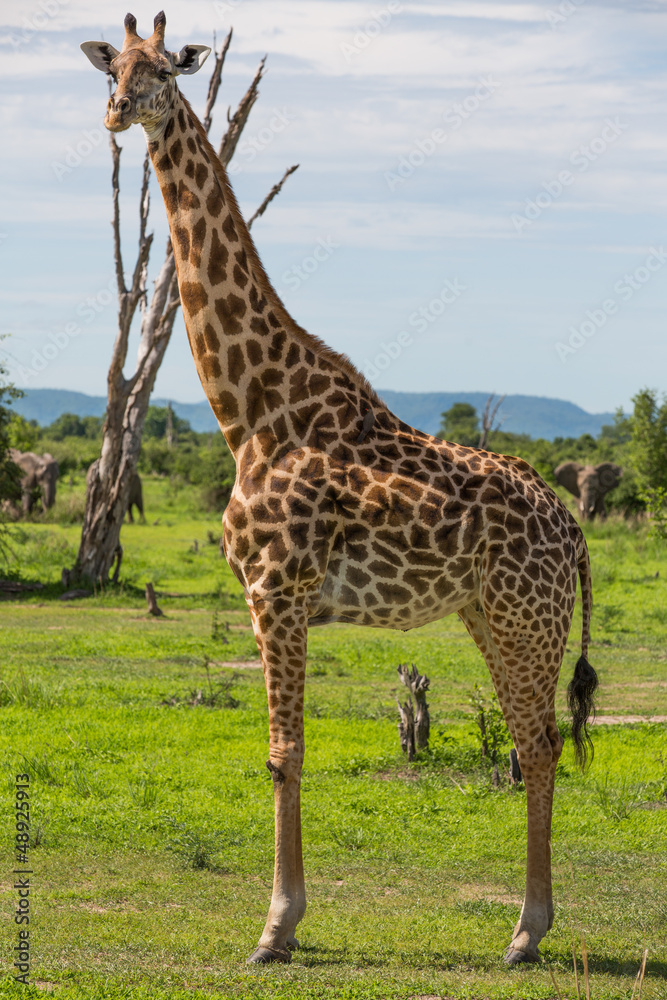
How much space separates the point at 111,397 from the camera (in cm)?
1912

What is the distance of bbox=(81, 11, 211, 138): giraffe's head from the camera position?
5324mm

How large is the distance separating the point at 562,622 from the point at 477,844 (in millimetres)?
2548

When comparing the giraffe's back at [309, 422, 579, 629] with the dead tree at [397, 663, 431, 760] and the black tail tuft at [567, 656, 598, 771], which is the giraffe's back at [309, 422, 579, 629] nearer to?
the black tail tuft at [567, 656, 598, 771]

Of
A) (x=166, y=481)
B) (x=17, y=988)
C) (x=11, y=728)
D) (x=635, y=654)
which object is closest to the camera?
(x=17, y=988)

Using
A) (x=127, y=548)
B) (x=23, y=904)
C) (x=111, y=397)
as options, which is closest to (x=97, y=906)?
(x=23, y=904)

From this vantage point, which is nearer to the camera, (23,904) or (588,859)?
(23,904)

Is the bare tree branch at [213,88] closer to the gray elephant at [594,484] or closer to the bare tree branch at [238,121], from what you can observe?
the bare tree branch at [238,121]

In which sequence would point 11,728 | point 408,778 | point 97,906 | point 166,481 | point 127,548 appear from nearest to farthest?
point 97,906
point 408,778
point 11,728
point 127,548
point 166,481

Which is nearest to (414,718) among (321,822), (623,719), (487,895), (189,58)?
(321,822)

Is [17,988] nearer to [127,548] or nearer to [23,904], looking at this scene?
[23,904]

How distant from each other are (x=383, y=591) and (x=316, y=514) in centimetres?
57

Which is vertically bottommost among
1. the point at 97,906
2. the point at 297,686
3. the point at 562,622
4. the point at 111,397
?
the point at 97,906

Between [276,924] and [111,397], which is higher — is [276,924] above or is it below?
below

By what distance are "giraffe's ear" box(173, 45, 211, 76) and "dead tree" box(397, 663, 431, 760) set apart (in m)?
5.74
